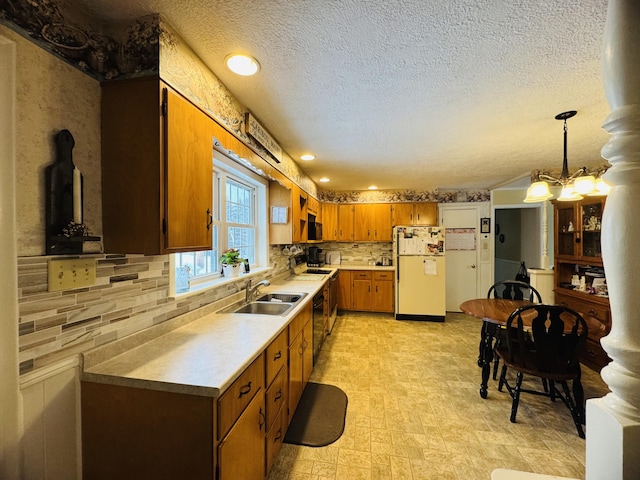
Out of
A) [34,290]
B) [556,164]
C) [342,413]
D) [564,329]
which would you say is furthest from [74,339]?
[556,164]

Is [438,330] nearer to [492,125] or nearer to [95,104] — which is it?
[492,125]

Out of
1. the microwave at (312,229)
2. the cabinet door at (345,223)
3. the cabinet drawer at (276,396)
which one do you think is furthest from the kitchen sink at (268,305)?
the cabinet door at (345,223)

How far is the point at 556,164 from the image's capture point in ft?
11.3

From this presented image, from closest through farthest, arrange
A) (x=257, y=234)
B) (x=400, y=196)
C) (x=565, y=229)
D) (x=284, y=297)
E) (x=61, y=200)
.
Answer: (x=61, y=200) < (x=284, y=297) < (x=257, y=234) < (x=565, y=229) < (x=400, y=196)

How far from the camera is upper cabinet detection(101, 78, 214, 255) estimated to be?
1.14 meters

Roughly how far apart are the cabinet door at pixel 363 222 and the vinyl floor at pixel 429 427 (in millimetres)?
2392

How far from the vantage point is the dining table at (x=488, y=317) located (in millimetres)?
2303

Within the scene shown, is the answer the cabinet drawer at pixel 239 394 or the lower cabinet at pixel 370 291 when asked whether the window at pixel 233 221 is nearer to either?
the cabinet drawer at pixel 239 394

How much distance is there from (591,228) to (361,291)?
Answer: 3149 millimetres

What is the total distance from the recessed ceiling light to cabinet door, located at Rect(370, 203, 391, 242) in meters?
3.95

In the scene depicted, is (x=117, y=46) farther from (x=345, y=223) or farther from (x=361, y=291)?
(x=361, y=291)

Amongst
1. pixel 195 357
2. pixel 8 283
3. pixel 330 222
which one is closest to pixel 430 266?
pixel 330 222

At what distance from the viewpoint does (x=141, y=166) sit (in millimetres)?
1150

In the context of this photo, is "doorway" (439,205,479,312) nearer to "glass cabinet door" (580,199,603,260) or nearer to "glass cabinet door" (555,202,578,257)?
"glass cabinet door" (555,202,578,257)
